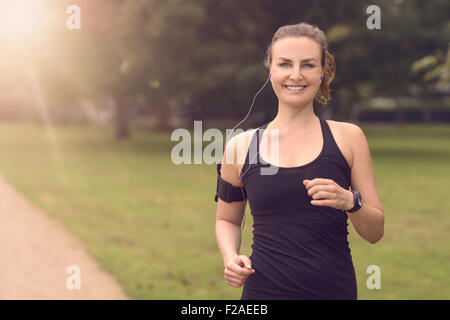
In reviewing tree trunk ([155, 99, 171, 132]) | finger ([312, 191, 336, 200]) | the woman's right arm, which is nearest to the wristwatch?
finger ([312, 191, 336, 200])

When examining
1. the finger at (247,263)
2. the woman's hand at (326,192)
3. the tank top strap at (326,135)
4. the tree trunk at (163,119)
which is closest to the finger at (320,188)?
the woman's hand at (326,192)

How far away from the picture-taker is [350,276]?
2.58 meters

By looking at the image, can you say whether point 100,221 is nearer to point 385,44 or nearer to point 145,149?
point 145,149

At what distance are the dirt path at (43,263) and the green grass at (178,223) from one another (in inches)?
10.3

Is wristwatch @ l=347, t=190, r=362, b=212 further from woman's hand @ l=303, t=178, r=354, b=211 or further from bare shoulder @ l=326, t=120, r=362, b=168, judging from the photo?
bare shoulder @ l=326, t=120, r=362, b=168

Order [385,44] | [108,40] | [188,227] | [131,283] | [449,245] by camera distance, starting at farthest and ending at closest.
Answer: [385,44] < [108,40] < [188,227] < [449,245] < [131,283]

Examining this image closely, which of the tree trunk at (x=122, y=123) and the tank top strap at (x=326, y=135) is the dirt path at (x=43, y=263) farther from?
the tree trunk at (x=122, y=123)

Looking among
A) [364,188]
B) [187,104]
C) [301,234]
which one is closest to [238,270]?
[301,234]

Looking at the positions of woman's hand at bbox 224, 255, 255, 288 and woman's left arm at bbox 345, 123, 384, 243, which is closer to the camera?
woman's hand at bbox 224, 255, 255, 288

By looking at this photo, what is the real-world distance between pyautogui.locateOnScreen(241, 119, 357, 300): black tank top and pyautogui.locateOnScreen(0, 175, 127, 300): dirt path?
4.59m

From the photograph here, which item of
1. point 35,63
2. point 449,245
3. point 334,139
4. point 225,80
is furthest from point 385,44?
point 334,139

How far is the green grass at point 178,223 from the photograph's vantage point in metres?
7.61

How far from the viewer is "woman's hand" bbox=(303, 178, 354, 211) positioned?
2.20 m

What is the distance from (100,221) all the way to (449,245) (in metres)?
6.48
